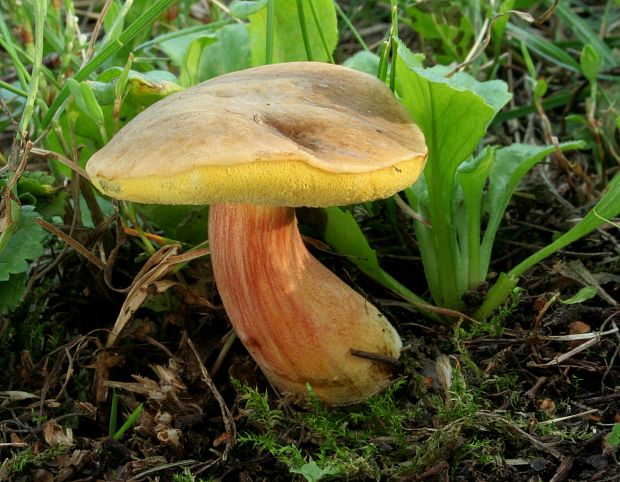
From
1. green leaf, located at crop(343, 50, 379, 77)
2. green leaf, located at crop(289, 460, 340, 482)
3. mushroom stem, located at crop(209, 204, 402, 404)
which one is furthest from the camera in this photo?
green leaf, located at crop(343, 50, 379, 77)

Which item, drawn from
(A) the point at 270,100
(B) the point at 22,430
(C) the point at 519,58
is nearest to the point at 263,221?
(A) the point at 270,100

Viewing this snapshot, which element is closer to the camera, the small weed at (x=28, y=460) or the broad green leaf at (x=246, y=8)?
the small weed at (x=28, y=460)

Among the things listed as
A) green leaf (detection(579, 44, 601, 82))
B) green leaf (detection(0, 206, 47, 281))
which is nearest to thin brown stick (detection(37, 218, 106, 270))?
green leaf (detection(0, 206, 47, 281))

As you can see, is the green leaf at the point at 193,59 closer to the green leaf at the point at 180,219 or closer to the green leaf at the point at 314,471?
the green leaf at the point at 180,219

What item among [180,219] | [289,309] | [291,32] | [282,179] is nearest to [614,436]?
[289,309]

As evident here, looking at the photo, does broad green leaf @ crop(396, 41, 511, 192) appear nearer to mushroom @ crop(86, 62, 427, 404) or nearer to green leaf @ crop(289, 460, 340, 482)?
mushroom @ crop(86, 62, 427, 404)

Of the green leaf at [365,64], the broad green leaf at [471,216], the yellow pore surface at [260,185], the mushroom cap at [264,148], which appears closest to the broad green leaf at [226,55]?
the green leaf at [365,64]
